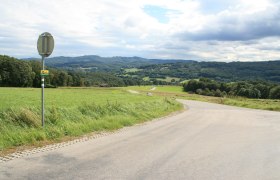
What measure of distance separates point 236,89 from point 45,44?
306 feet

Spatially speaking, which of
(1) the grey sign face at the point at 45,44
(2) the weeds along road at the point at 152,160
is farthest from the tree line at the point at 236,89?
(1) the grey sign face at the point at 45,44

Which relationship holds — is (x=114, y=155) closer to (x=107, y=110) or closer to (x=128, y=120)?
(x=128, y=120)

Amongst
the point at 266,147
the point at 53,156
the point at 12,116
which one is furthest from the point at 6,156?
the point at 266,147

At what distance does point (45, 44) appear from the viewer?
A: 10906mm

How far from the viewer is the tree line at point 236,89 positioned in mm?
91375

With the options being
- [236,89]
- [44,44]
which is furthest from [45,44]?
[236,89]

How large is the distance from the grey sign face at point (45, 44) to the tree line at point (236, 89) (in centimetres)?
8477

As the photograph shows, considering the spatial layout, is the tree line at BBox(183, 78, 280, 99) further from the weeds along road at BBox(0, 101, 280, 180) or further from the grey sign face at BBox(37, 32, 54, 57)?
the grey sign face at BBox(37, 32, 54, 57)

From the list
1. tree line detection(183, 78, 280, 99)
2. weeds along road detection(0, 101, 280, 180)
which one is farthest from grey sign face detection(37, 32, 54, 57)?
tree line detection(183, 78, 280, 99)

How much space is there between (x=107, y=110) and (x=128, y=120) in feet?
5.10

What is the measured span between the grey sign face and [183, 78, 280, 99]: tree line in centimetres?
8477

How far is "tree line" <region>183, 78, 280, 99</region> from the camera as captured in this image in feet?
300

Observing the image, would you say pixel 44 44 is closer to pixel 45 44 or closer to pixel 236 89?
pixel 45 44

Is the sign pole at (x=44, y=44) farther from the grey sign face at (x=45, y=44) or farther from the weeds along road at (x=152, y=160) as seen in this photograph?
the weeds along road at (x=152, y=160)
